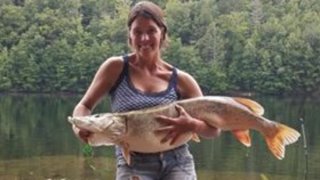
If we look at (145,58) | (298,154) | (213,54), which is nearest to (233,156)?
(298,154)

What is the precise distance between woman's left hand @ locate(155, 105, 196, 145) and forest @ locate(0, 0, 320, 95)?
11703 cm

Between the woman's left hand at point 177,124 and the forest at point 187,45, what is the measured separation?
384 ft

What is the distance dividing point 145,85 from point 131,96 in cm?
13

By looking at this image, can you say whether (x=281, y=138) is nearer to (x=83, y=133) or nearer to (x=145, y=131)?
(x=145, y=131)

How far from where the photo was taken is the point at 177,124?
201 inches

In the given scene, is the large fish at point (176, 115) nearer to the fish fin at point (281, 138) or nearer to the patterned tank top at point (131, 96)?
the fish fin at point (281, 138)

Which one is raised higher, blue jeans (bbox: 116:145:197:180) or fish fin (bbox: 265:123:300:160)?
fish fin (bbox: 265:123:300:160)

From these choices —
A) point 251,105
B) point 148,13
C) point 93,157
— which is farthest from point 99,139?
point 93,157

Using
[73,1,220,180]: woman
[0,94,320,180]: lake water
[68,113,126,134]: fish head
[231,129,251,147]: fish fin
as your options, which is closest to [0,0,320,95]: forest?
[0,94,320,180]: lake water

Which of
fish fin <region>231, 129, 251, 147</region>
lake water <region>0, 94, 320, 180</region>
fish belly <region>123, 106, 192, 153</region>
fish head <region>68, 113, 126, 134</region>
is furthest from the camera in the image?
lake water <region>0, 94, 320, 180</region>

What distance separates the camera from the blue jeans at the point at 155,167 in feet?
17.5

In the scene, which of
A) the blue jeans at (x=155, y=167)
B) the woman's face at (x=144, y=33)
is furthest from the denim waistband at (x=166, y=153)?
the woman's face at (x=144, y=33)

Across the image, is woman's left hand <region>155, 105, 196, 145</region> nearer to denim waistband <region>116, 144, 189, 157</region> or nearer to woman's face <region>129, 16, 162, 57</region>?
denim waistband <region>116, 144, 189, 157</region>

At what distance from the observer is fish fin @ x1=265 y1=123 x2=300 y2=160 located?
532cm
